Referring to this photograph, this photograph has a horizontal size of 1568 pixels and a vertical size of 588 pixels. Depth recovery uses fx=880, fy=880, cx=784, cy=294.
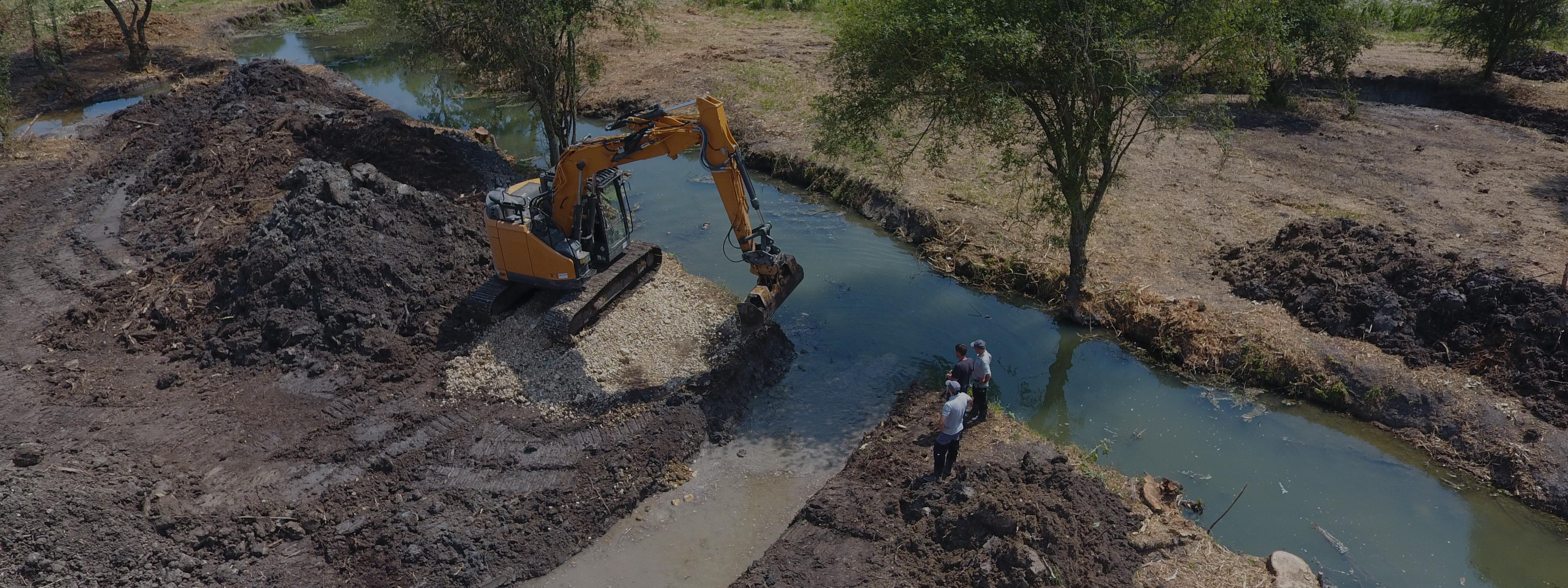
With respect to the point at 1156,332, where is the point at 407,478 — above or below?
below

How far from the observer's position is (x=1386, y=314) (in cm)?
1352

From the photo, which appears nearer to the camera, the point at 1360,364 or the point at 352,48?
the point at 1360,364

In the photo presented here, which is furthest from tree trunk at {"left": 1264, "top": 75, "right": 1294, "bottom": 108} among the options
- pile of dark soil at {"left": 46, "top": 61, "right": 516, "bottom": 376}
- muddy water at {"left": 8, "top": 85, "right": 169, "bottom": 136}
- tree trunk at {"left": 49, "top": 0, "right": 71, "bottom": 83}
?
tree trunk at {"left": 49, "top": 0, "right": 71, "bottom": 83}

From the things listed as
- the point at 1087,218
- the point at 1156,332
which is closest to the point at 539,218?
the point at 1087,218

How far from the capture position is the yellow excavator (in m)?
12.5

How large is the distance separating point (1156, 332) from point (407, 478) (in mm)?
11423

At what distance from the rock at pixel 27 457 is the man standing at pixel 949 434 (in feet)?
34.8

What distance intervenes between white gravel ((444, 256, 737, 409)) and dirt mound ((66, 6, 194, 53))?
25.9 metres

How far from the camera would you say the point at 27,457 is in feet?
34.3

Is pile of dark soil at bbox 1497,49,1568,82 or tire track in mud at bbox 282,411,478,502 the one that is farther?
pile of dark soil at bbox 1497,49,1568,82

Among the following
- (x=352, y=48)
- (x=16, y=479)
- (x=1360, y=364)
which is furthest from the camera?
(x=352, y=48)

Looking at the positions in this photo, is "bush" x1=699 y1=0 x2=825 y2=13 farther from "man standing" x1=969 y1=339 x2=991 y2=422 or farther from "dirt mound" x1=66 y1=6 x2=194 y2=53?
"man standing" x1=969 y1=339 x2=991 y2=422

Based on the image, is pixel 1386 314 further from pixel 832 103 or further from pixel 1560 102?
pixel 1560 102

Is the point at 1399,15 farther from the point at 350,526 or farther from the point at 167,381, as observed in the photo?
the point at 167,381
